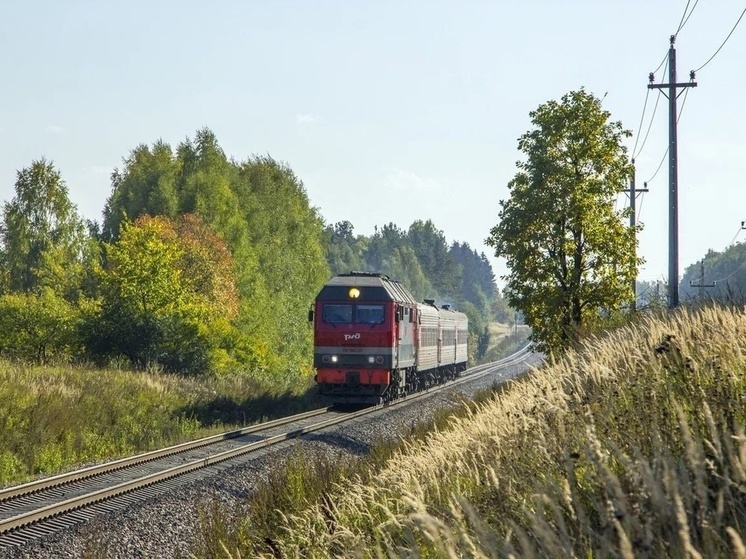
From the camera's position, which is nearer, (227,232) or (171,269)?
(171,269)

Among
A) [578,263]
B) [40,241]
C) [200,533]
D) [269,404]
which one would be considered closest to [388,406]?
[269,404]

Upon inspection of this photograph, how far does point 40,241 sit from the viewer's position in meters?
55.5

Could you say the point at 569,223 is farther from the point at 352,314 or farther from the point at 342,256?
the point at 342,256

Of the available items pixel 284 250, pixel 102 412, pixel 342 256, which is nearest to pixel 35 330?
pixel 102 412

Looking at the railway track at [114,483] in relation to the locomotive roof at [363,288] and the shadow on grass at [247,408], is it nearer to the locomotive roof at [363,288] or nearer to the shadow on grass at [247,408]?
the shadow on grass at [247,408]

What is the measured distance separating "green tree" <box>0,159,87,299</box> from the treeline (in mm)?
64

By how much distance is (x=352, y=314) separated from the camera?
89.4 ft

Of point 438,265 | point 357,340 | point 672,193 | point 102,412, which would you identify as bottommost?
point 102,412

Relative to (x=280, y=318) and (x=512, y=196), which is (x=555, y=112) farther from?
(x=280, y=318)

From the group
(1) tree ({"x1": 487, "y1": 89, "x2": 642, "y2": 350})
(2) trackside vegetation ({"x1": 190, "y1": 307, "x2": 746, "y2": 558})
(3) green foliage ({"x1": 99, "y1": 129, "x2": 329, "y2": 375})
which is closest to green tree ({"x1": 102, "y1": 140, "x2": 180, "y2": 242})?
(3) green foliage ({"x1": 99, "y1": 129, "x2": 329, "y2": 375})

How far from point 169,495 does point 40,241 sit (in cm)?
4528

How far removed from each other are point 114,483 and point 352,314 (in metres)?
13.2

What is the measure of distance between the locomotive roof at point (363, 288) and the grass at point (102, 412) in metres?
3.91

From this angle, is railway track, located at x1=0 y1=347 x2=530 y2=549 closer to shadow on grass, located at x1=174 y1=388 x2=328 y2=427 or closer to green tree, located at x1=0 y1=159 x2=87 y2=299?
shadow on grass, located at x1=174 y1=388 x2=328 y2=427
